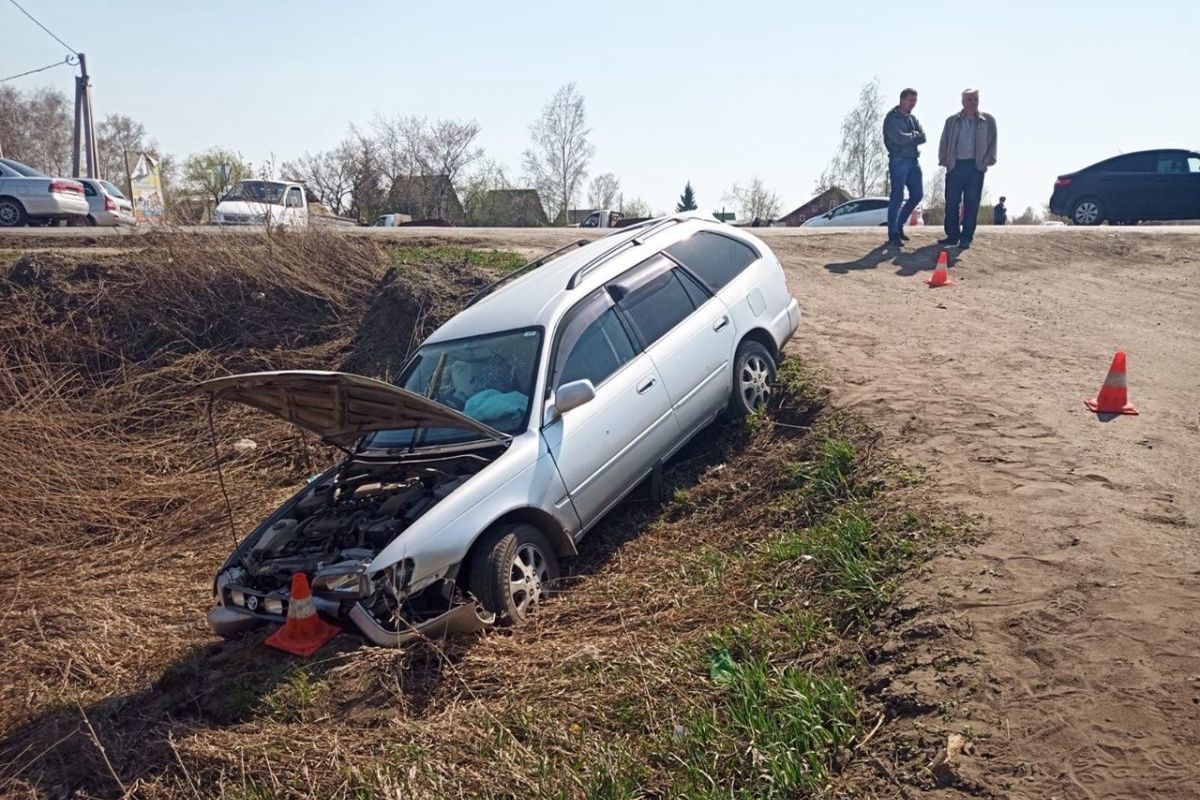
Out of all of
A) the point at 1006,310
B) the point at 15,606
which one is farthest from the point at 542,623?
the point at 1006,310

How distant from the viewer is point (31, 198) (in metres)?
20.4

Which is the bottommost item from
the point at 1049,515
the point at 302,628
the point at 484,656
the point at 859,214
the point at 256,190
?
the point at 484,656

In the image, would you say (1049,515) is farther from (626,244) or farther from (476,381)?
(626,244)

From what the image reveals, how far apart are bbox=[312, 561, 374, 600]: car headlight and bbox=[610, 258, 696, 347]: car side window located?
2.81 meters

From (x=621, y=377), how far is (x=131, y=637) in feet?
11.9

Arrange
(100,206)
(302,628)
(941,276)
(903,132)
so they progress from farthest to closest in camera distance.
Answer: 1. (100,206)
2. (903,132)
3. (941,276)
4. (302,628)

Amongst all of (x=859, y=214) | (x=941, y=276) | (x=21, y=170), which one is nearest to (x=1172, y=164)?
(x=859, y=214)

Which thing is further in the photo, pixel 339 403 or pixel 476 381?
pixel 476 381

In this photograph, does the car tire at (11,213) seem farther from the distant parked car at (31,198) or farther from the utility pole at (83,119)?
the utility pole at (83,119)

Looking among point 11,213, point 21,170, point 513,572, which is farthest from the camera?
point 21,170

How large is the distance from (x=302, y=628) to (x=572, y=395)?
81.2 inches

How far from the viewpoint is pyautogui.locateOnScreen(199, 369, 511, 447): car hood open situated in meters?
5.49

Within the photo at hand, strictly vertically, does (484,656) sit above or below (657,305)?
below

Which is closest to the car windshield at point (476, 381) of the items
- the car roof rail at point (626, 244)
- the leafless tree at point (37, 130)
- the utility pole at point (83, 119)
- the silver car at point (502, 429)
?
the silver car at point (502, 429)
